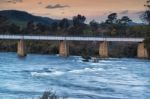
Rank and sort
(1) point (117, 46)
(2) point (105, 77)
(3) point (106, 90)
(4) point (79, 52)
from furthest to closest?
(1) point (117, 46) < (4) point (79, 52) < (2) point (105, 77) < (3) point (106, 90)

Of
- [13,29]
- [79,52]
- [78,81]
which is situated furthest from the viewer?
[13,29]

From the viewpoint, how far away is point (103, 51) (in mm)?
131750

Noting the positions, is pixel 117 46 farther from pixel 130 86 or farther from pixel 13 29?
pixel 130 86

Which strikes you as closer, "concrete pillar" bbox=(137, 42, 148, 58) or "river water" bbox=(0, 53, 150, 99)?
"river water" bbox=(0, 53, 150, 99)

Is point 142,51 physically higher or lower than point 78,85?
higher

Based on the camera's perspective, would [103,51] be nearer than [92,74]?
No

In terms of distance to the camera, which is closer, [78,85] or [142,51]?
[78,85]

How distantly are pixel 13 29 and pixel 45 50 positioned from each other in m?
38.5

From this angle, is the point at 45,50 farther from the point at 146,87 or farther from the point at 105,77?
the point at 146,87

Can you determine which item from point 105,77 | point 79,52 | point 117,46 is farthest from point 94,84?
point 117,46

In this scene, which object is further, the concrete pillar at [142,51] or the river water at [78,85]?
the concrete pillar at [142,51]

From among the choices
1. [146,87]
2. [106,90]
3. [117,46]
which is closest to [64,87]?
[106,90]

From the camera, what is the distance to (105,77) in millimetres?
72750

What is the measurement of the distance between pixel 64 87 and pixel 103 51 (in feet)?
241
